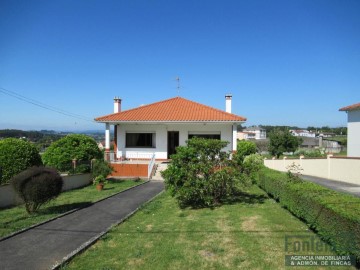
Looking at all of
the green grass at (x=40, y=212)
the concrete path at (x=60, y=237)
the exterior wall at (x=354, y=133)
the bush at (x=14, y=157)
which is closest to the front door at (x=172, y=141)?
the green grass at (x=40, y=212)


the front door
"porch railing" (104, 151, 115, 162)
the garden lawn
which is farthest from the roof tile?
the garden lawn

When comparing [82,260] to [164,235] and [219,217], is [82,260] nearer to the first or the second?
[164,235]

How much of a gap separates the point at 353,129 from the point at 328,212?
88.9 feet

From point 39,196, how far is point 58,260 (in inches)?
173

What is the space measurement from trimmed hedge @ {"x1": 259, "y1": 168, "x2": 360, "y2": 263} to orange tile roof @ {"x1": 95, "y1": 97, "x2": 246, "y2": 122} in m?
13.1

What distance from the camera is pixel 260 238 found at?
678cm

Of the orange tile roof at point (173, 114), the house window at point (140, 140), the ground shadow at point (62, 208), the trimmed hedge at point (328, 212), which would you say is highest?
the orange tile roof at point (173, 114)

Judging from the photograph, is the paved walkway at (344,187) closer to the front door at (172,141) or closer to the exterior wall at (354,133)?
the front door at (172,141)

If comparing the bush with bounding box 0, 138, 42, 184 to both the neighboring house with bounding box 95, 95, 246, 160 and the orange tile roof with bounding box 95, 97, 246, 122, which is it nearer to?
the neighboring house with bounding box 95, 95, 246, 160

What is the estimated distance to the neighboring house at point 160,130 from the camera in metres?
22.6

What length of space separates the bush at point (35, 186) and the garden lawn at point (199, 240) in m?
2.99

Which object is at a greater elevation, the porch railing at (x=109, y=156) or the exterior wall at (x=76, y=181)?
the porch railing at (x=109, y=156)

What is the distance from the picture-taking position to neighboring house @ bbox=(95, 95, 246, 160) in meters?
22.6

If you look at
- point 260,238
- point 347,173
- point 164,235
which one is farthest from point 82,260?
point 347,173
